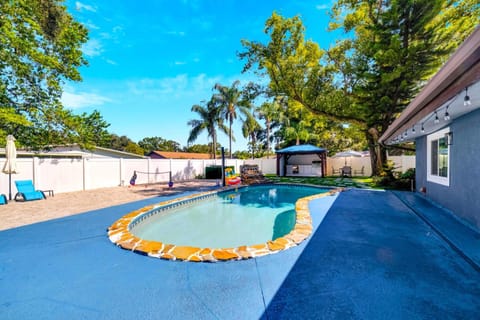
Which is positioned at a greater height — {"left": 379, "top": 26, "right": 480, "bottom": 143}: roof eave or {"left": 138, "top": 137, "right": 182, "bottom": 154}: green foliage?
{"left": 138, "top": 137, "right": 182, "bottom": 154}: green foliage

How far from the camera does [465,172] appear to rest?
4453 millimetres

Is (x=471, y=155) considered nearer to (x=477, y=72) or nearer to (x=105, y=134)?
(x=477, y=72)

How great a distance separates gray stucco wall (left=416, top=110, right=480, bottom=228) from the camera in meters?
4.02

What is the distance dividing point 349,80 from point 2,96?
18068 mm

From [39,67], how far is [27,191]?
598cm

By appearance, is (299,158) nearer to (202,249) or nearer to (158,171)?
(158,171)

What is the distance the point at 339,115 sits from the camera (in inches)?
532

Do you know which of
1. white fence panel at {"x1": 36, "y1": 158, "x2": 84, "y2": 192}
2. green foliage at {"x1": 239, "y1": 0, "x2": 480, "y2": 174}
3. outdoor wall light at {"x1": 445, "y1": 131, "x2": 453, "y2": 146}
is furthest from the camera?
green foliage at {"x1": 239, "y1": 0, "x2": 480, "y2": 174}

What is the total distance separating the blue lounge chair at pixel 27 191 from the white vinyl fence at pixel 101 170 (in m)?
0.68

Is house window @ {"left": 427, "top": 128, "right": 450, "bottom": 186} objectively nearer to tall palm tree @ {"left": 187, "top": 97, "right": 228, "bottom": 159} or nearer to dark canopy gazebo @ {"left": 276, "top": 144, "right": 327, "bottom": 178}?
dark canopy gazebo @ {"left": 276, "top": 144, "right": 327, "bottom": 178}

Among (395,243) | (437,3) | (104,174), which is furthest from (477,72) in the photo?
(104,174)

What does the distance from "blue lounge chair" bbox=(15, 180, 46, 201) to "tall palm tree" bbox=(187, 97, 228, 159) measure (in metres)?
14.7

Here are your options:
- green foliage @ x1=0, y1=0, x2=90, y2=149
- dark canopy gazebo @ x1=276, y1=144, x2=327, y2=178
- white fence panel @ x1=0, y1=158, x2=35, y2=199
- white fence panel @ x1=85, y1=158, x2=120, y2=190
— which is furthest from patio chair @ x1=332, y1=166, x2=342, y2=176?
white fence panel @ x1=0, y1=158, x2=35, y2=199

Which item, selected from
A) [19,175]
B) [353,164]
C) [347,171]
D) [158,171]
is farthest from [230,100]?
[19,175]
